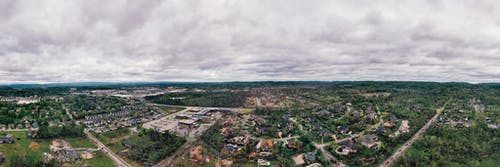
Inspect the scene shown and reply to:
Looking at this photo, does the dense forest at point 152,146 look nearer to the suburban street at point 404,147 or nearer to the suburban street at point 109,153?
the suburban street at point 109,153

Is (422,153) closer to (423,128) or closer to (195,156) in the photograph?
(423,128)

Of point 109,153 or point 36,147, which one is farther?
point 36,147

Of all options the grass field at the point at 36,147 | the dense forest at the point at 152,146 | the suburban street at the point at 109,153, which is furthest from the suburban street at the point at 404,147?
the grass field at the point at 36,147

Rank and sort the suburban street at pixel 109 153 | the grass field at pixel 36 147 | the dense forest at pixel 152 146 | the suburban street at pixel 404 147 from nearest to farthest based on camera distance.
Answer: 1. the suburban street at pixel 404 147
2. the suburban street at pixel 109 153
3. the grass field at pixel 36 147
4. the dense forest at pixel 152 146

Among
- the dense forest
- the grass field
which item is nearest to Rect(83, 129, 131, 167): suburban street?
the grass field

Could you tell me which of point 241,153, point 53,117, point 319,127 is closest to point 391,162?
point 319,127

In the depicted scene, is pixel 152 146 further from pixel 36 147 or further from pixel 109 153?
pixel 36 147

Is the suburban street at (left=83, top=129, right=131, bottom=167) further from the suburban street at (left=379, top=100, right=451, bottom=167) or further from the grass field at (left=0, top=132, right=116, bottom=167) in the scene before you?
the suburban street at (left=379, top=100, right=451, bottom=167)

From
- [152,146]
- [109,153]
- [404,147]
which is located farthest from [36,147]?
[404,147]
